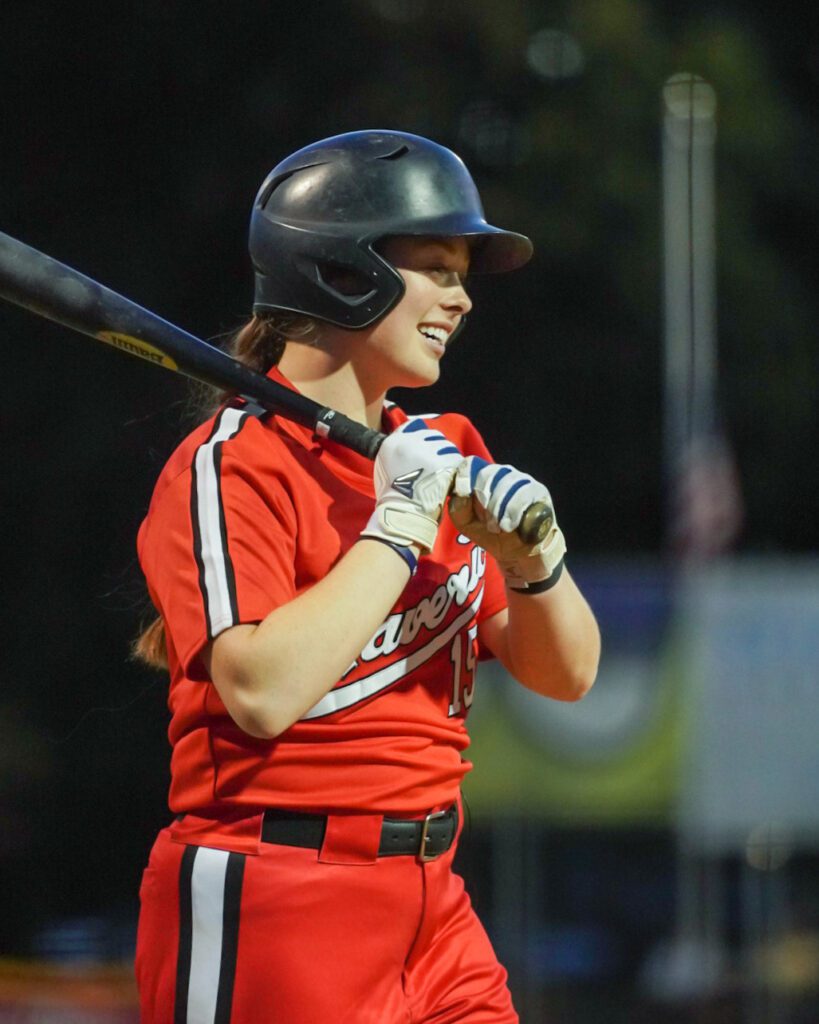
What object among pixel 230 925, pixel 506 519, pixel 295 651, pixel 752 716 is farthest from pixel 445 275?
pixel 752 716

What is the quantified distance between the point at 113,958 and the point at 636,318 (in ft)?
23.8

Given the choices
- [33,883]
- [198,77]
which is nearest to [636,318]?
[198,77]

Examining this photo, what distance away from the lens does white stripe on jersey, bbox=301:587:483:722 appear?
2.70 meters

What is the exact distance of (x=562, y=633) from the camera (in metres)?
2.98

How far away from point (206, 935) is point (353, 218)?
1183 mm

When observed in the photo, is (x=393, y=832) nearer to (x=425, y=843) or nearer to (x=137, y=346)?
(x=425, y=843)

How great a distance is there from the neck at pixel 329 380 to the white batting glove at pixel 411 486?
18 centimetres

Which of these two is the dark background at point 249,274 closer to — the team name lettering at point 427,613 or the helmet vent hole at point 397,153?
the team name lettering at point 427,613

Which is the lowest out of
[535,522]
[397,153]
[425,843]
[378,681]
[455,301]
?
[425,843]

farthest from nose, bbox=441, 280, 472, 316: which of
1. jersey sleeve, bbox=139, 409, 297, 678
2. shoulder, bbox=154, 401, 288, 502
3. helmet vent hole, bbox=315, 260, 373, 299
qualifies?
jersey sleeve, bbox=139, 409, 297, 678

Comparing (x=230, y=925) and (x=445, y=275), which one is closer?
(x=230, y=925)

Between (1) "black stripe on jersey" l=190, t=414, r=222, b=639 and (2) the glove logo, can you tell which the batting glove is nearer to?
(2) the glove logo

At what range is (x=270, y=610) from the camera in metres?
2.60

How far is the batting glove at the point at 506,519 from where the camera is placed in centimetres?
270
